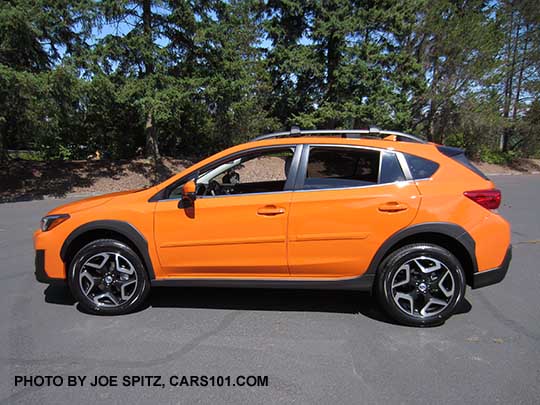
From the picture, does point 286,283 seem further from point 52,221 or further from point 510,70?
point 510,70

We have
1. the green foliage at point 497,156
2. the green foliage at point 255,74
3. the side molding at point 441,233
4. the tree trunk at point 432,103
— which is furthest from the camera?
the green foliage at point 497,156

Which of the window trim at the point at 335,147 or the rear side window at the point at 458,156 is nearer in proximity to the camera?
the window trim at the point at 335,147

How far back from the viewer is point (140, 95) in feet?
41.6

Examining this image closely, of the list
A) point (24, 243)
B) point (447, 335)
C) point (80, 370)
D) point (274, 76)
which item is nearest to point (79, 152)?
point (274, 76)

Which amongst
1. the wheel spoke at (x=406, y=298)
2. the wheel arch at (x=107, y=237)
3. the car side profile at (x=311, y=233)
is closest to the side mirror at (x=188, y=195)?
the car side profile at (x=311, y=233)

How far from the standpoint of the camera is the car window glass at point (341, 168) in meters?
3.25

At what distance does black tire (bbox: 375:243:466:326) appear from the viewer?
310cm

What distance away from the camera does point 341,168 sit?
3.55m

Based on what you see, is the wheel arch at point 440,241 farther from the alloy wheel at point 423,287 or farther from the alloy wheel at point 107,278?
the alloy wheel at point 107,278

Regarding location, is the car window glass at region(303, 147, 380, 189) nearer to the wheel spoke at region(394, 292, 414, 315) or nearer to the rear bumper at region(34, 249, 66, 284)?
the wheel spoke at region(394, 292, 414, 315)

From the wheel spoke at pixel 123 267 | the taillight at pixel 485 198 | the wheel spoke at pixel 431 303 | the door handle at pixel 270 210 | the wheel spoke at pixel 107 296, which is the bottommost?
the wheel spoke at pixel 107 296

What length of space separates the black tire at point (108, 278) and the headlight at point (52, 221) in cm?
36

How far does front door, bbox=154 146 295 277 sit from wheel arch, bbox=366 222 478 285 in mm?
895

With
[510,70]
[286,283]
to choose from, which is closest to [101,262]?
[286,283]
